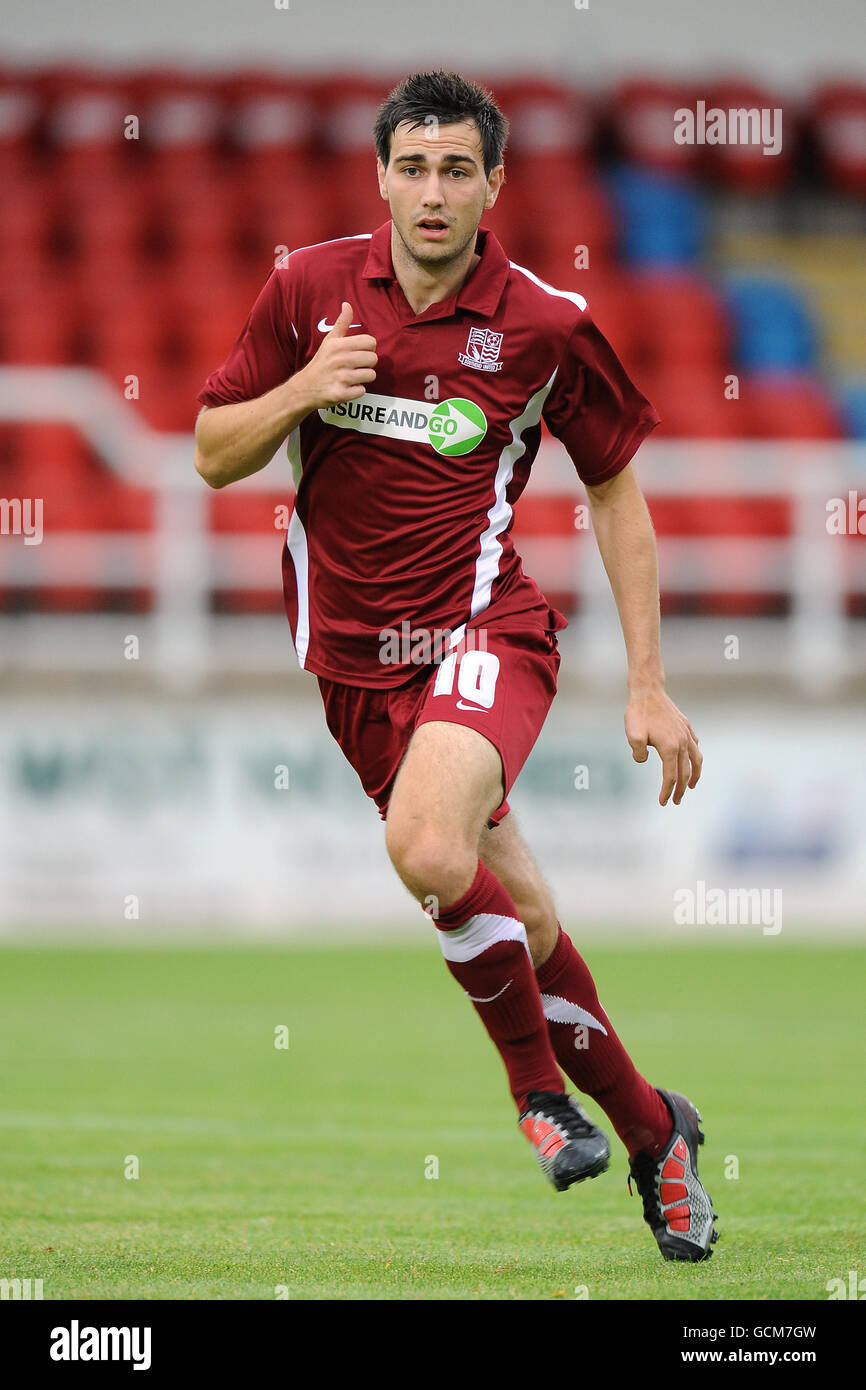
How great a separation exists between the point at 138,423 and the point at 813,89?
829 cm

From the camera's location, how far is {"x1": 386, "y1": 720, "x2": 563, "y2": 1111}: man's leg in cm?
387

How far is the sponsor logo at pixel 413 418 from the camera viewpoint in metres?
4.20

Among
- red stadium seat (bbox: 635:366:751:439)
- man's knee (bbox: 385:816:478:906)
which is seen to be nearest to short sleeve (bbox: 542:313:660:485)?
man's knee (bbox: 385:816:478:906)

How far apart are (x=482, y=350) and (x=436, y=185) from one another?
1.20 feet

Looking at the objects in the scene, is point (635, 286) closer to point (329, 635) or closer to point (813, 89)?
point (813, 89)

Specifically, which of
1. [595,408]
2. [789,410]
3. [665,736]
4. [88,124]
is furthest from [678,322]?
[665,736]

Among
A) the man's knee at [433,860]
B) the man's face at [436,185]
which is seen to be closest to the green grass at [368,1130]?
the man's knee at [433,860]

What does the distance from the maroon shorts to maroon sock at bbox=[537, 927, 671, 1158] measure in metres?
0.41

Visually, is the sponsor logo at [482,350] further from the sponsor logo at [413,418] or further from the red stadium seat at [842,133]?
the red stadium seat at [842,133]

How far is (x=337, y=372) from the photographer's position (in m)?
3.94

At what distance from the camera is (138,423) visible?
13.2 metres

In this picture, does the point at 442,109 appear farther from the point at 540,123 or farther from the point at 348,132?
the point at 540,123

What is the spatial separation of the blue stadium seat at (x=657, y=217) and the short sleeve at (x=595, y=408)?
1289cm

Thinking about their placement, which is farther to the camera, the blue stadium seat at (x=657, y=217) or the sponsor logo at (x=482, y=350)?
the blue stadium seat at (x=657, y=217)
